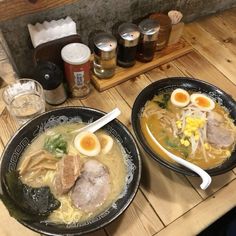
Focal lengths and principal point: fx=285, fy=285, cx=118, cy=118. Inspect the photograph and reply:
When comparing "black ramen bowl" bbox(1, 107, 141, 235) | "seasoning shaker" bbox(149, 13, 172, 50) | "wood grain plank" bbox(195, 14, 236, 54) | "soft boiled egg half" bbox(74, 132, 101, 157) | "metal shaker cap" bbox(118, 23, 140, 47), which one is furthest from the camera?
"wood grain plank" bbox(195, 14, 236, 54)

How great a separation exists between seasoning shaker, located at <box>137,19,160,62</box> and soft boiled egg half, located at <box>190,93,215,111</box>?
32cm

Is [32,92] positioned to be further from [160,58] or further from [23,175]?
[160,58]

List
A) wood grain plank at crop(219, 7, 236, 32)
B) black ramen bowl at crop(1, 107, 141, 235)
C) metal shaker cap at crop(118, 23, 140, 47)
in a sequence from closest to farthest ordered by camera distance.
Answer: black ramen bowl at crop(1, 107, 141, 235) → metal shaker cap at crop(118, 23, 140, 47) → wood grain plank at crop(219, 7, 236, 32)

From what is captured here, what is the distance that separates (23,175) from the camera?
2.99 feet

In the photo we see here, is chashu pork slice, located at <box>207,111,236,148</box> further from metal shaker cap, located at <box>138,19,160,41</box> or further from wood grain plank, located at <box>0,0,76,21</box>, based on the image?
wood grain plank, located at <box>0,0,76,21</box>

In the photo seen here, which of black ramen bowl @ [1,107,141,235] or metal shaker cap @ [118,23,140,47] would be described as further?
metal shaker cap @ [118,23,140,47]

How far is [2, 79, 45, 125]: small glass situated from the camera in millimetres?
1052

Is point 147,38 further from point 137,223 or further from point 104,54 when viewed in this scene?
point 137,223

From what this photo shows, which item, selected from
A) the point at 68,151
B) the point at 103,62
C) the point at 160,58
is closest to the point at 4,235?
the point at 68,151

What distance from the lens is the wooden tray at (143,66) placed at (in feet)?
4.13

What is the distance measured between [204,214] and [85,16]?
2.96 ft

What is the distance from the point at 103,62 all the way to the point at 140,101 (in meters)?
0.27

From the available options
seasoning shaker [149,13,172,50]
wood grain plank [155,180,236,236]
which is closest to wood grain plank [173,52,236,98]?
seasoning shaker [149,13,172,50]

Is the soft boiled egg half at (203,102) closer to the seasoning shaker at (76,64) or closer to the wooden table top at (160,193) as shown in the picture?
the wooden table top at (160,193)
